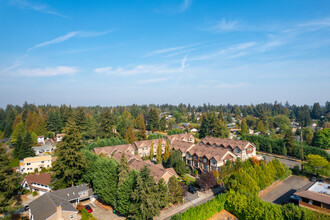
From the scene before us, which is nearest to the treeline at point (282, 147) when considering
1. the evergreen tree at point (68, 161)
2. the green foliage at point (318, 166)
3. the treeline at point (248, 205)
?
the green foliage at point (318, 166)

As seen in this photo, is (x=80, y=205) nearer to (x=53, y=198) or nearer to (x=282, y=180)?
(x=53, y=198)

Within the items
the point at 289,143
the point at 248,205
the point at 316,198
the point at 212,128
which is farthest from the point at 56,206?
the point at 289,143

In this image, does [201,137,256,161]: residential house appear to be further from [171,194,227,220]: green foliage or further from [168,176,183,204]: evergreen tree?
[168,176,183,204]: evergreen tree

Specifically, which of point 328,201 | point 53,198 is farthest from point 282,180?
point 53,198

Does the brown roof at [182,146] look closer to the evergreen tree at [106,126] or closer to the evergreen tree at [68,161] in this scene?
the evergreen tree at [106,126]

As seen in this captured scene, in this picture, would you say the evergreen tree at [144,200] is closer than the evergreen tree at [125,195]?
Yes

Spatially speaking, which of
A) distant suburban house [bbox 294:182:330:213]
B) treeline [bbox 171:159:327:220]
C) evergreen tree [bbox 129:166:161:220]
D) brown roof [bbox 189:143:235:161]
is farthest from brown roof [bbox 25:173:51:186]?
distant suburban house [bbox 294:182:330:213]

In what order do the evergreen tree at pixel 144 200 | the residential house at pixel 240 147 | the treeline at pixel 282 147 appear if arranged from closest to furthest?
the evergreen tree at pixel 144 200, the residential house at pixel 240 147, the treeline at pixel 282 147
